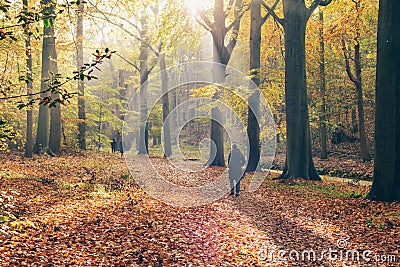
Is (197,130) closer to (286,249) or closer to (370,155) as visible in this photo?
(370,155)

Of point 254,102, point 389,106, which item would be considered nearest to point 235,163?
point 389,106

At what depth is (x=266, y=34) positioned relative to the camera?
24.0 metres

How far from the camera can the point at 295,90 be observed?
15805mm

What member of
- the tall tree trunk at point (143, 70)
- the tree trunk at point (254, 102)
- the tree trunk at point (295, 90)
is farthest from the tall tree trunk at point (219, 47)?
the tall tree trunk at point (143, 70)

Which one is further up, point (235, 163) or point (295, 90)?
point (295, 90)

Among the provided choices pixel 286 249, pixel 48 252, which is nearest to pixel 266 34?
pixel 286 249

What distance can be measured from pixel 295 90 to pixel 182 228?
A: 31.7 ft

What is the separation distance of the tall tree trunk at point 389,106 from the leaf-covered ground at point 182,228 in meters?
0.79

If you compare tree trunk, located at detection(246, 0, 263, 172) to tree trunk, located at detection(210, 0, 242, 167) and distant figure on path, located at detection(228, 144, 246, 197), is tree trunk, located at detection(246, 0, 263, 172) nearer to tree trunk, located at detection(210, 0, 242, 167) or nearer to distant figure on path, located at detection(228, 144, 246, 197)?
tree trunk, located at detection(210, 0, 242, 167)

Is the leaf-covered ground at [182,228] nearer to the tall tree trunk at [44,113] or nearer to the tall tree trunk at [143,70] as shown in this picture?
the tall tree trunk at [44,113]

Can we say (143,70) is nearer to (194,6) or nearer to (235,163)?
(194,6)

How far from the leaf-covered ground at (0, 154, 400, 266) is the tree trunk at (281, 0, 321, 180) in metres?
2.75

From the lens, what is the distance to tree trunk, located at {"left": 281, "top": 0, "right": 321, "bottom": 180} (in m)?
15.7

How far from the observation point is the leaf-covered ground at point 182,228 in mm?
6473
